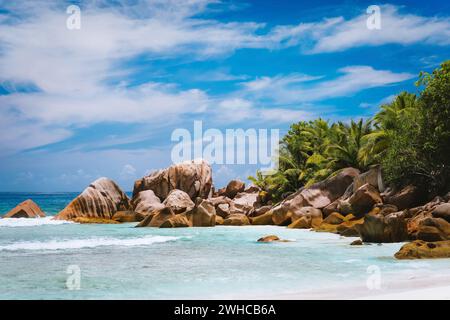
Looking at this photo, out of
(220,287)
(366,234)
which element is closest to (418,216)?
(366,234)

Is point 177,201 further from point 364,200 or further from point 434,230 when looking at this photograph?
point 434,230

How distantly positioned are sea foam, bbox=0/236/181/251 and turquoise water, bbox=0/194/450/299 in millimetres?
45

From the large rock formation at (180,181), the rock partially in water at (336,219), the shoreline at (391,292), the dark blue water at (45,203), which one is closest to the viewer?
the shoreline at (391,292)

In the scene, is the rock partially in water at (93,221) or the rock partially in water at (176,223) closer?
Answer: the rock partially in water at (176,223)

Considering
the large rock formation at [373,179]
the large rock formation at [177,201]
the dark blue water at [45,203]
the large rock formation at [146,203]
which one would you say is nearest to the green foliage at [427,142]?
the large rock formation at [373,179]

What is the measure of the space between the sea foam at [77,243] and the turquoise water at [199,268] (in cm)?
4

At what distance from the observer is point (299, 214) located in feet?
90.9

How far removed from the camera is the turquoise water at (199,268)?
10000 mm

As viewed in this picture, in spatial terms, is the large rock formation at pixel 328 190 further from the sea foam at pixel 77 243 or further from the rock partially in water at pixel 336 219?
the sea foam at pixel 77 243

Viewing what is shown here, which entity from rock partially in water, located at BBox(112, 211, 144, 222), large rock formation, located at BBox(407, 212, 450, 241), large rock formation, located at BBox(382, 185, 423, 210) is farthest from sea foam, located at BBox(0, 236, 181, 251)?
rock partially in water, located at BBox(112, 211, 144, 222)

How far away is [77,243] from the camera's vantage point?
20.3 meters
